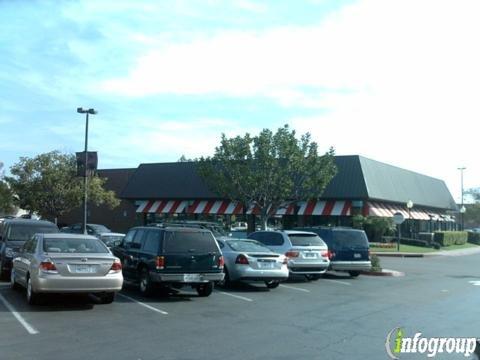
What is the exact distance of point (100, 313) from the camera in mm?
11438

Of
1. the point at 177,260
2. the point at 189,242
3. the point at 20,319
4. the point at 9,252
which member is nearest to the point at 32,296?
the point at 20,319

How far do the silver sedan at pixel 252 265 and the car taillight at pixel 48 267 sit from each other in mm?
5730

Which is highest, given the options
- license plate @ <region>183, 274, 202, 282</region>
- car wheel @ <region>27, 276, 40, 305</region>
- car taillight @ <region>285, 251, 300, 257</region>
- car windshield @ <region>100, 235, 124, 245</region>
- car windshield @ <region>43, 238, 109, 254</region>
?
car windshield @ <region>43, 238, 109, 254</region>

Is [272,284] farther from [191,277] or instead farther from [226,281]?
[191,277]

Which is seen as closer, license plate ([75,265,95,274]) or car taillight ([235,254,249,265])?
license plate ([75,265,95,274])

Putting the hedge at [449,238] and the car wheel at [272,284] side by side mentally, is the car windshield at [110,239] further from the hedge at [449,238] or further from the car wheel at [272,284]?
the hedge at [449,238]

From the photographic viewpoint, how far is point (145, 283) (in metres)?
14.1

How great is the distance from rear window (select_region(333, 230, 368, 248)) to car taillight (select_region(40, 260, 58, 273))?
38.1 feet

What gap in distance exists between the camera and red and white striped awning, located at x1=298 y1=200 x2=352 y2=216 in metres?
38.5

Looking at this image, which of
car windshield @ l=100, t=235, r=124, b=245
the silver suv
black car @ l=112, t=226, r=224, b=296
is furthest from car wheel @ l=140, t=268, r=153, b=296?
car windshield @ l=100, t=235, r=124, b=245

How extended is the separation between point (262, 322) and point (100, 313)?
3208mm

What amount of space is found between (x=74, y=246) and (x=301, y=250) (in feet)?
27.2

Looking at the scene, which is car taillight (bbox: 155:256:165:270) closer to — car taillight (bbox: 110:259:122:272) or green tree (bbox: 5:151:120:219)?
car taillight (bbox: 110:259:122:272)

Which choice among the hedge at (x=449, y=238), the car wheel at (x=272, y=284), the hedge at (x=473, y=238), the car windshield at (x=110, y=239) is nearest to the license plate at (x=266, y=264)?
the car wheel at (x=272, y=284)
